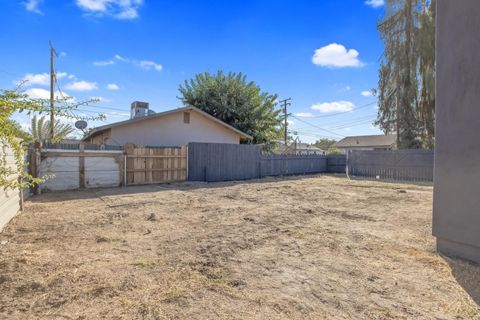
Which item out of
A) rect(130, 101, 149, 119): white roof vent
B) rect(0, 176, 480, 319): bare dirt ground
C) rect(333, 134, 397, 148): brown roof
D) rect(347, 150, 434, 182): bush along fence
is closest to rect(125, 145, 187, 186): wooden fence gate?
rect(0, 176, 480, 319): bare dirt ground

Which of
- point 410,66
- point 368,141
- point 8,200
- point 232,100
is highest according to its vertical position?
point 410,66

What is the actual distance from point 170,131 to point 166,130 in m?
0.22

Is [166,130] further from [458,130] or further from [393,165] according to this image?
[458,130]

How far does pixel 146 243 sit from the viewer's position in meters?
4.12

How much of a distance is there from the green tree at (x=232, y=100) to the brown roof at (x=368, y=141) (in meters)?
28.0

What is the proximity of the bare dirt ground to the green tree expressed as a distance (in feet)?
40.6

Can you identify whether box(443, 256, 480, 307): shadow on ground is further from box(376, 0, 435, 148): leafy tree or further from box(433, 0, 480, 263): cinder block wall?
box(376, 0, 435, 148): leafy tree

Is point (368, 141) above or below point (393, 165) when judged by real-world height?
above

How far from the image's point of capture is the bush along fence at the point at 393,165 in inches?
568

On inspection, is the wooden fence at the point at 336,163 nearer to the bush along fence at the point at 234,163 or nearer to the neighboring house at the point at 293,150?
the neighboring house at the point at 293,150

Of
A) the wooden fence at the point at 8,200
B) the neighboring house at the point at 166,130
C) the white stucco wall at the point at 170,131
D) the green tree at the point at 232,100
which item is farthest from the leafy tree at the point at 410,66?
the wooden fence at the point at 8,200

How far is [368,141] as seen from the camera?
43.4 metres

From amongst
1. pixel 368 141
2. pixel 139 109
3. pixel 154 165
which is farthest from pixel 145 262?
pixel 368 141

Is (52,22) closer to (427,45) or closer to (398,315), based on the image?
(398,315)
